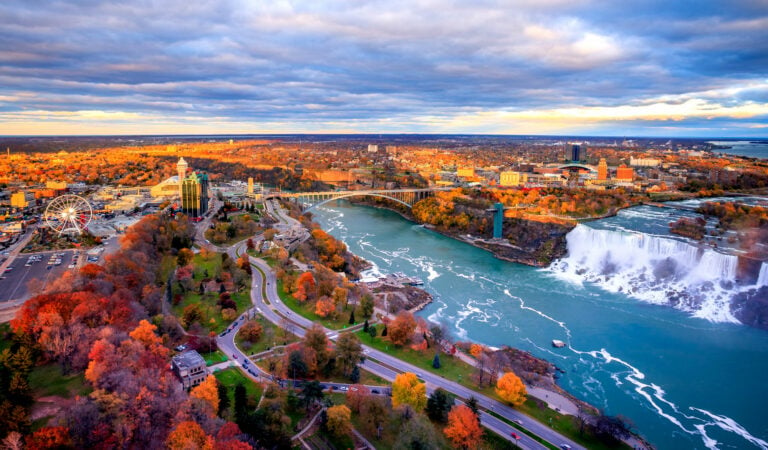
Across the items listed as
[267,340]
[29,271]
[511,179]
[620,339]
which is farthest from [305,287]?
[511,179]

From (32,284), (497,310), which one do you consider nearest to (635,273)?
(497,310)

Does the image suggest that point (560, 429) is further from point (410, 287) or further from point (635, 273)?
point (635, 273)

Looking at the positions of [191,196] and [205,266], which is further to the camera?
[191,196]

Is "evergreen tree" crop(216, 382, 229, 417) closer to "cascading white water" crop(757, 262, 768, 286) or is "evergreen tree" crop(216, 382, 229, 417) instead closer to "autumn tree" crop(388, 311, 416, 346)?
"autumn tree" crop(388, 311, 416, 346)

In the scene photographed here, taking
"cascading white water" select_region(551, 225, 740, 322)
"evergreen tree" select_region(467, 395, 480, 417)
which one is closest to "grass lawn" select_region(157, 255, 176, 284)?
"evergreen tree" select_region(467, 395, 480, 417)

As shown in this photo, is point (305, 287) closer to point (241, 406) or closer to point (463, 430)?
point (241, 406)
